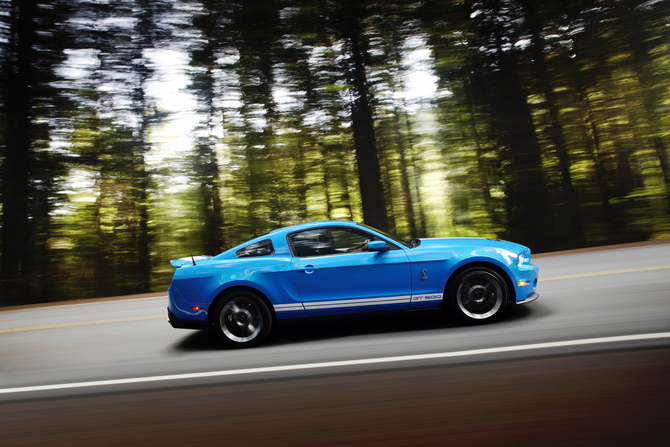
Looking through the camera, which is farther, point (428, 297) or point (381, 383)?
point (428, 297)

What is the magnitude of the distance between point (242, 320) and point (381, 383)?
193 centimetres

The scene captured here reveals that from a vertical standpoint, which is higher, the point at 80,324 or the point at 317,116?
the point at 317,116

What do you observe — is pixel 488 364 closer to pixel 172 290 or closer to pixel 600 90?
pixel 172 290

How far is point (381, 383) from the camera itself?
3477mm

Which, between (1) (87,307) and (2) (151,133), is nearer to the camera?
(1) (87,307)

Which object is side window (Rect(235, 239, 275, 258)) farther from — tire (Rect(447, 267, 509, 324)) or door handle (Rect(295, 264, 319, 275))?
tire (Rect(447, 267, 509, 324))

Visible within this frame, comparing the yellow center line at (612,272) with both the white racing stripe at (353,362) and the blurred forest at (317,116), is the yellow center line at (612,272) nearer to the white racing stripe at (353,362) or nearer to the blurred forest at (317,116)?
the white racing stripe at (353,362)

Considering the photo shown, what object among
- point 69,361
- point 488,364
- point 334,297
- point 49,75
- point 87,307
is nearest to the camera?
point 488,364

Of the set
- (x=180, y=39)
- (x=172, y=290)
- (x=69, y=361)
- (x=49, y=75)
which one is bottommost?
(x=69, y=361)

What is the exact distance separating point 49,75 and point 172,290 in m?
10.5

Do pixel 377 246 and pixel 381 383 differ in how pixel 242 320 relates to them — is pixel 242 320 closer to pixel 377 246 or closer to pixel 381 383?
pixel 377 246

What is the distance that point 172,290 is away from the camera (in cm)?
481

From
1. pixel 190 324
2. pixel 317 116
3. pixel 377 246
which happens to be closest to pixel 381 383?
pixel 377 246

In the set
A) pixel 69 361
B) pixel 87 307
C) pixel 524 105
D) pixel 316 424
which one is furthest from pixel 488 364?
pixel 524 105
